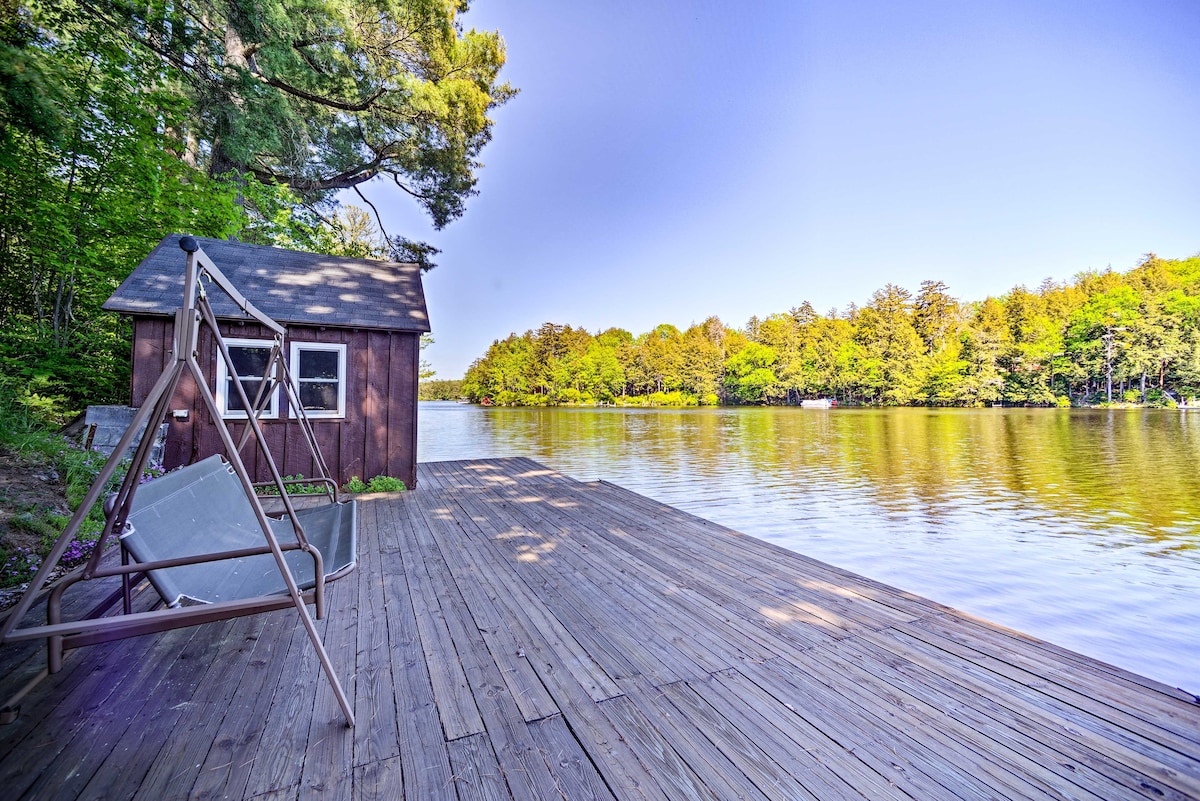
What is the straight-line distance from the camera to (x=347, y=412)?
594 centimetres

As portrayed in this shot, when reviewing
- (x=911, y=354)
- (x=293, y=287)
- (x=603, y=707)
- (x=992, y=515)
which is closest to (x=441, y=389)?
(x=911, y=354)

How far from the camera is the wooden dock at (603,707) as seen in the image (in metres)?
1.37

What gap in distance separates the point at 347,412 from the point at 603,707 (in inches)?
214

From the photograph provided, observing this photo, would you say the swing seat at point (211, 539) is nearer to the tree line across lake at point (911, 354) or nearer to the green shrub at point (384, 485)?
the green shrub at point (384, 485)

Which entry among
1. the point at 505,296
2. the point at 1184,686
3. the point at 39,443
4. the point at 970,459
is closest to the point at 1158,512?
the point at 970,459

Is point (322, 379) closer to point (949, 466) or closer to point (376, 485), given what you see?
point (376, 485)

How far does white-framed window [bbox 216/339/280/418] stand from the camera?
5.40 meters

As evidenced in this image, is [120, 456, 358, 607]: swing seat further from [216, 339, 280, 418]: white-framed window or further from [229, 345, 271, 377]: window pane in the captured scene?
[229, 345, 271, 377]: window pane

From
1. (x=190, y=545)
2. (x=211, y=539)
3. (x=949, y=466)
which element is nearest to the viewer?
(x=190, y=545)

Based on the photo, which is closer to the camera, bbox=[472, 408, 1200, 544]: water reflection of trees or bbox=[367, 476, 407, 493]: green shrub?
bbox=[367, 476, 407, 493]: green shrub

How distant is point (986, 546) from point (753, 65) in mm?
27863

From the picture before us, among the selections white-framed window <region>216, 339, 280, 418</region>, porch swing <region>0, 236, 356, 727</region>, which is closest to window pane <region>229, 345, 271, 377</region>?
white-framed window <region>216, 339, 280, 418</region>

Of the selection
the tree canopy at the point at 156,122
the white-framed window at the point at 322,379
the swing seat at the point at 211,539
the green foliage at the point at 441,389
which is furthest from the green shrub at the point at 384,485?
the green foliage at the point at 441,389

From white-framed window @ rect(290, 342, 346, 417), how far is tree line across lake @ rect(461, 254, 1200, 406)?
47931 millimetres
